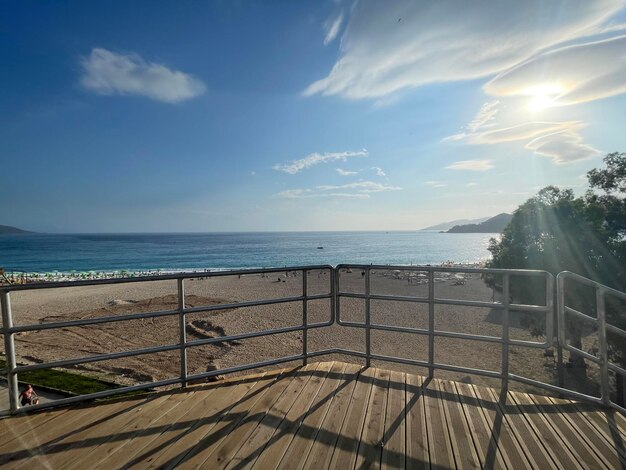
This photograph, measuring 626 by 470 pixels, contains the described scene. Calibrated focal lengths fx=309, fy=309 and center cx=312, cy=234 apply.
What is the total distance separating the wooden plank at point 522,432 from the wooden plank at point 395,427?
83cm

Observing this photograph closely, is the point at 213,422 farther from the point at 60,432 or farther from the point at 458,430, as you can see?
the point at 458,430

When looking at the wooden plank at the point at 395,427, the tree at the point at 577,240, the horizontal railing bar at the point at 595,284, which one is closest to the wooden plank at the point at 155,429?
the wooden plank at the point at 395,427

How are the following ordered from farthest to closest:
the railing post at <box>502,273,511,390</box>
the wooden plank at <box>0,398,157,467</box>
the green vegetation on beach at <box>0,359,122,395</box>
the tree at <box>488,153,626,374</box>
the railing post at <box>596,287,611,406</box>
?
the tree at <box>488,153,626,374</box>, the green vegetation on beach at <box>0,359,122,395</box>, the railing post at <box>502,273,511,390</box>, the railing post at <box>596,287,611,406</box>, the wooden plank at <box>0,398,157,467</box>

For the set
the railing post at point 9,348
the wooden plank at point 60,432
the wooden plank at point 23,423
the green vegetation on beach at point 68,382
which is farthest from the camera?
the green vegetation on beach at point 68,382

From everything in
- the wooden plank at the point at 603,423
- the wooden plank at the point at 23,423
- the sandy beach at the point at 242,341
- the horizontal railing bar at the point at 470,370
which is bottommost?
the sandy beach at the point at 242,341

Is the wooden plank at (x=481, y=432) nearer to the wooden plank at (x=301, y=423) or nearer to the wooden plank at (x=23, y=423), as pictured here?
the wooden plank at (x=301, y=423)

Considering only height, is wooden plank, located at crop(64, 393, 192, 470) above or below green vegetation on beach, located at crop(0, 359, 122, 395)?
above

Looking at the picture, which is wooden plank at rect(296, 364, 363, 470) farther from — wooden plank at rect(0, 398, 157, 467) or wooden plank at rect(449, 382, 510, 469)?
wooden plank at rect(0, 398, 157, 467)

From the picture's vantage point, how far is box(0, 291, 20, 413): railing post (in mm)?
2617

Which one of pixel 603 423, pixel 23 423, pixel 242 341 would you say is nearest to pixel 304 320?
pixel 23 423

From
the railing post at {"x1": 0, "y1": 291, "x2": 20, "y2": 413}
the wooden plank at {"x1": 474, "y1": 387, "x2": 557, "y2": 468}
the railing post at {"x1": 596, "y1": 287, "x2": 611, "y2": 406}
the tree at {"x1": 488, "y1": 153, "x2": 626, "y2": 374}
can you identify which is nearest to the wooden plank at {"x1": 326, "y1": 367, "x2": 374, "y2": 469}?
the wooden plank at {"x1": 474, "y1": 387, "x2": 557, "y2": 468}

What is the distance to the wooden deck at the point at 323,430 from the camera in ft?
7.08

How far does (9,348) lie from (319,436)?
2847mm

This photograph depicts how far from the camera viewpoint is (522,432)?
2.47 m
